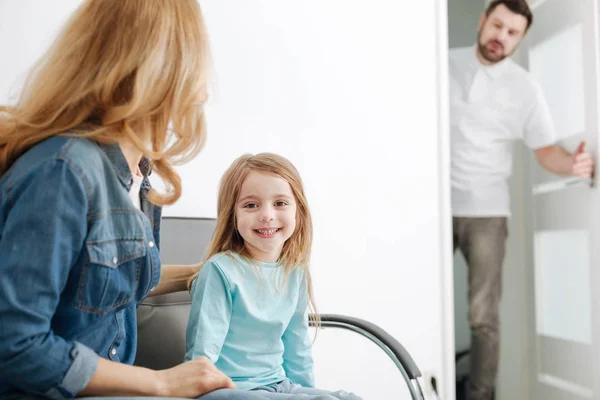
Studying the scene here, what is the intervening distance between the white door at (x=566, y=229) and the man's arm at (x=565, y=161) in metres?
0.03

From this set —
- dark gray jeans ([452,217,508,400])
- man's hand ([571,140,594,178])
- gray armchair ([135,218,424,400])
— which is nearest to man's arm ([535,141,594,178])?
man's hand ([571,140,594,178])

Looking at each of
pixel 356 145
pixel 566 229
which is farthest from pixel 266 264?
pixel 566 229

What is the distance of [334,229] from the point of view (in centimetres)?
238

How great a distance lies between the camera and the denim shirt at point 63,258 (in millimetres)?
727

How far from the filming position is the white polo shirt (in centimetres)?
249

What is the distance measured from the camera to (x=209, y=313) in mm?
1287

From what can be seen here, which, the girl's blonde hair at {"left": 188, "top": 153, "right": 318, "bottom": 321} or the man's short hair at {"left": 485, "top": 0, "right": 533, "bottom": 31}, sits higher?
the man's short hair at {"left": 485, "top": 0, "right": 533, "bottom": 31}

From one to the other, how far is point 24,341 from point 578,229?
7.42ft

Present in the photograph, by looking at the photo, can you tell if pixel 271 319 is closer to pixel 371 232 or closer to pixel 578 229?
pixel 371 232

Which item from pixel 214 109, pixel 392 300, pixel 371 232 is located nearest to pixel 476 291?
pixel 392 300

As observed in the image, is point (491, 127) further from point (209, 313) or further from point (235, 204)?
point (209, 313)

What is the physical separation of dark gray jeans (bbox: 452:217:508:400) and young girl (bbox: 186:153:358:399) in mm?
1197

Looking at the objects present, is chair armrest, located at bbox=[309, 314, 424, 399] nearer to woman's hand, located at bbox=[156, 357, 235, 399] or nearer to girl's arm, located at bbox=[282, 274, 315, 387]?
girl's arm, located at bbox=[282, 274, 315, 387]

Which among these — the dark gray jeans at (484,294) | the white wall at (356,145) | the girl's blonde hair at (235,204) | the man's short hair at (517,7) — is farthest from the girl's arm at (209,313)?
the man's short hair at (517,7)
